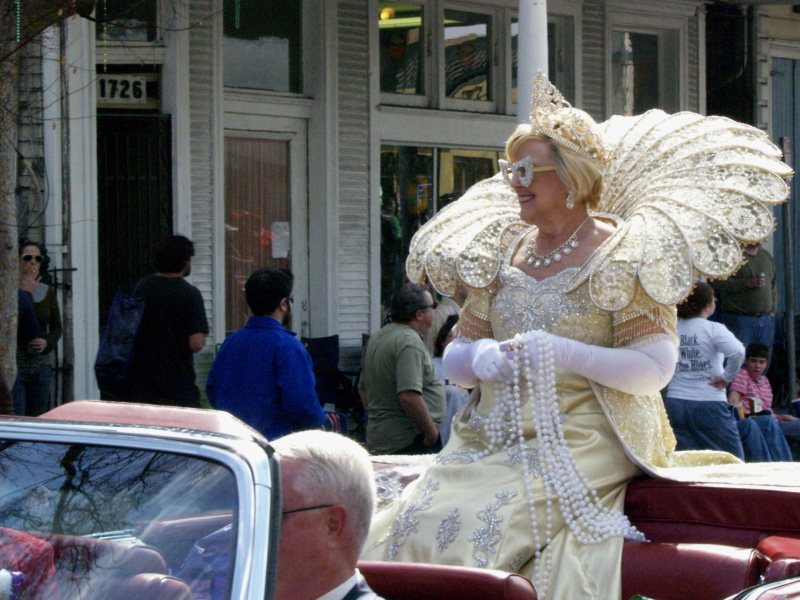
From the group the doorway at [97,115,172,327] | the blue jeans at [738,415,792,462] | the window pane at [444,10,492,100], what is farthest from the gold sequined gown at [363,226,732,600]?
the window pane at [444,10,492,100]

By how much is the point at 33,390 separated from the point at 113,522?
510cm

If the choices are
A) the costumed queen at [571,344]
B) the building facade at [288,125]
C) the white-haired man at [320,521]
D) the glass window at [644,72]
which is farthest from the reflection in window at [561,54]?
the white-haired man at [320,521]

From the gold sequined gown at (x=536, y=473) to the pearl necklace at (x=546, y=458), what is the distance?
13mm

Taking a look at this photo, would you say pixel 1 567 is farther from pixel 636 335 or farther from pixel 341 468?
pixel 636 335

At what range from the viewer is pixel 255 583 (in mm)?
1669

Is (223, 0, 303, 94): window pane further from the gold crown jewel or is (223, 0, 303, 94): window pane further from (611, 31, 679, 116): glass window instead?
the gold crown jewel

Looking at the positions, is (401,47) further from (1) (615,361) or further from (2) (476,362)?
(1) (615,361)

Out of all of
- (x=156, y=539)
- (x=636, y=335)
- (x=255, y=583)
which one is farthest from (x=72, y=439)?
(x=636, y=335)

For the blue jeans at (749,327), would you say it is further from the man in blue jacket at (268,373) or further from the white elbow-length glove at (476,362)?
the white elbow-length glove at (476,362)

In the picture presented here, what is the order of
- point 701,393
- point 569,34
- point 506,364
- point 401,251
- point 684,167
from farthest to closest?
point 569,34 < point 401,251 < point 701,393 < point 684,167 < point 506,364

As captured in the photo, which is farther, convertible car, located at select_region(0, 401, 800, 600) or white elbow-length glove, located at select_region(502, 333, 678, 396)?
white elbow-length glove, located at select_region(502, 333, 678, 396)

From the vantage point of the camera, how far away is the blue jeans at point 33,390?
6.48 metres

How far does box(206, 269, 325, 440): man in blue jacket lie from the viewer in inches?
183

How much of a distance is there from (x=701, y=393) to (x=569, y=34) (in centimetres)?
520
